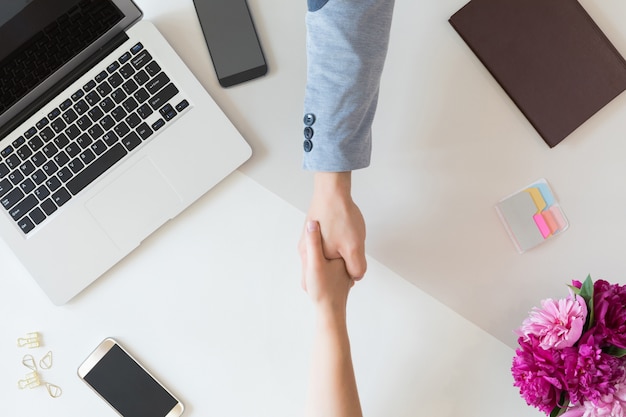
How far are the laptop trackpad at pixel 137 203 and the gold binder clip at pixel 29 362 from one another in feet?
0.67

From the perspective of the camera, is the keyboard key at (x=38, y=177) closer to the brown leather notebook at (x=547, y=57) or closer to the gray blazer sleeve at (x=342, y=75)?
the gray blazer sleeve at (x=342, y=75)

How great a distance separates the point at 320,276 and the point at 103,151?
0.34 metres

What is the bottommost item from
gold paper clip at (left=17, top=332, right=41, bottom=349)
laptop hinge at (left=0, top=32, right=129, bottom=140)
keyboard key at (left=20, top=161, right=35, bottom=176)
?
gold paper clip at (left=17, top=332, right=41, bottom=349)

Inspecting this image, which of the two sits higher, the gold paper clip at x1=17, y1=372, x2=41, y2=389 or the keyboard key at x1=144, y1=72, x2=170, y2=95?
the keyboard key at x1=144, y1=72, x2=170, y2=95

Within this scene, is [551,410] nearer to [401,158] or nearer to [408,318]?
[408,318]

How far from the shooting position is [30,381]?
76 cm

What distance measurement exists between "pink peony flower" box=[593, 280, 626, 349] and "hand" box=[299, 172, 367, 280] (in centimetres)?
28

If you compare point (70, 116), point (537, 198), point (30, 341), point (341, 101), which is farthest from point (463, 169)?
point (30, 341)

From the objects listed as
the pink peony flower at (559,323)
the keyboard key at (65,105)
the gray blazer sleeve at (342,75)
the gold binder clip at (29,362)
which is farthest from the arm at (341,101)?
the gold binder clip at (29,362)

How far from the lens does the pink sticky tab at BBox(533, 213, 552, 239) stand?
30.0 inches

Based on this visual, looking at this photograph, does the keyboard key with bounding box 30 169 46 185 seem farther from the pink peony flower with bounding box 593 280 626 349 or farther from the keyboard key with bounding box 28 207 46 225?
the pink peony flower with bounding box 593 280 626 349

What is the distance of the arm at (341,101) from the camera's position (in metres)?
0.64

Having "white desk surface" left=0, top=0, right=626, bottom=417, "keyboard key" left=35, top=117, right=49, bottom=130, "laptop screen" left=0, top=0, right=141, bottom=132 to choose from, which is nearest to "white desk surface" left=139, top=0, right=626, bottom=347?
"white desk surface" left=0, top=0, right=626, bottom=417

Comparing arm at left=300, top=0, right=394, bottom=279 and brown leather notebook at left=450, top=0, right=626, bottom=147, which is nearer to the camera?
arm at left=300, top=0, right=394, bottom=279
